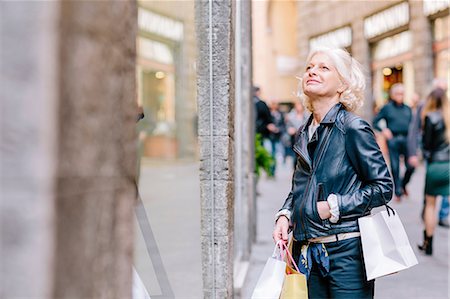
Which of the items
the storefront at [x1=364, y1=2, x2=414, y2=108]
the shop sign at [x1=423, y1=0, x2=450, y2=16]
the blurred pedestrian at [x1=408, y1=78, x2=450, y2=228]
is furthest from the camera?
the storefront at [x1=364, y1=2, x2=414, y2=108]

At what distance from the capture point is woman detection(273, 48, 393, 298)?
2.95 m

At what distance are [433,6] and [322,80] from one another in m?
17.8

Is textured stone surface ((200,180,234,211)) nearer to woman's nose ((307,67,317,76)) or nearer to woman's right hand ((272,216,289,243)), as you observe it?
woman's right hand ((272,216,289,243))

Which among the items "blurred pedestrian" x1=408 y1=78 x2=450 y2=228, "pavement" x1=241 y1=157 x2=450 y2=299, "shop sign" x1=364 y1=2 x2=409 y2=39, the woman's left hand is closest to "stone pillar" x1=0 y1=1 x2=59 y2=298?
the woman's left hand

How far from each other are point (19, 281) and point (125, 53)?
2.02 feet

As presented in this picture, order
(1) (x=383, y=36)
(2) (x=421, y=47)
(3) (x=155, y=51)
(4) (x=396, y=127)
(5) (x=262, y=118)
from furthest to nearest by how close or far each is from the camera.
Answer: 1. (1) (x=383, y=36)
2. (2) (x=421, y=47)
3. (5) (x=262, y=118)
4. (4) (x=396, y=127)
5. (3) (x=155, y=51)

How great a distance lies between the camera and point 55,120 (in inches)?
50.8

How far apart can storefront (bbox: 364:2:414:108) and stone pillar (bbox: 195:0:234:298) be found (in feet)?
59.4

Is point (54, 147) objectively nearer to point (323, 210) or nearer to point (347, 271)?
point (323, 210)

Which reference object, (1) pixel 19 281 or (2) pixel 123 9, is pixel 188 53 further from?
(1) pixel 19 281

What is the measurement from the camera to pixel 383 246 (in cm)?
290

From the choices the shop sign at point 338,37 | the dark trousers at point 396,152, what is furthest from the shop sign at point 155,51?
the shop sign at point 338,37

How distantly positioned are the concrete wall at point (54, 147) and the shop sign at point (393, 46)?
2065cm

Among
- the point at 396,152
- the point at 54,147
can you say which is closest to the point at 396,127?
the point at 396,152
